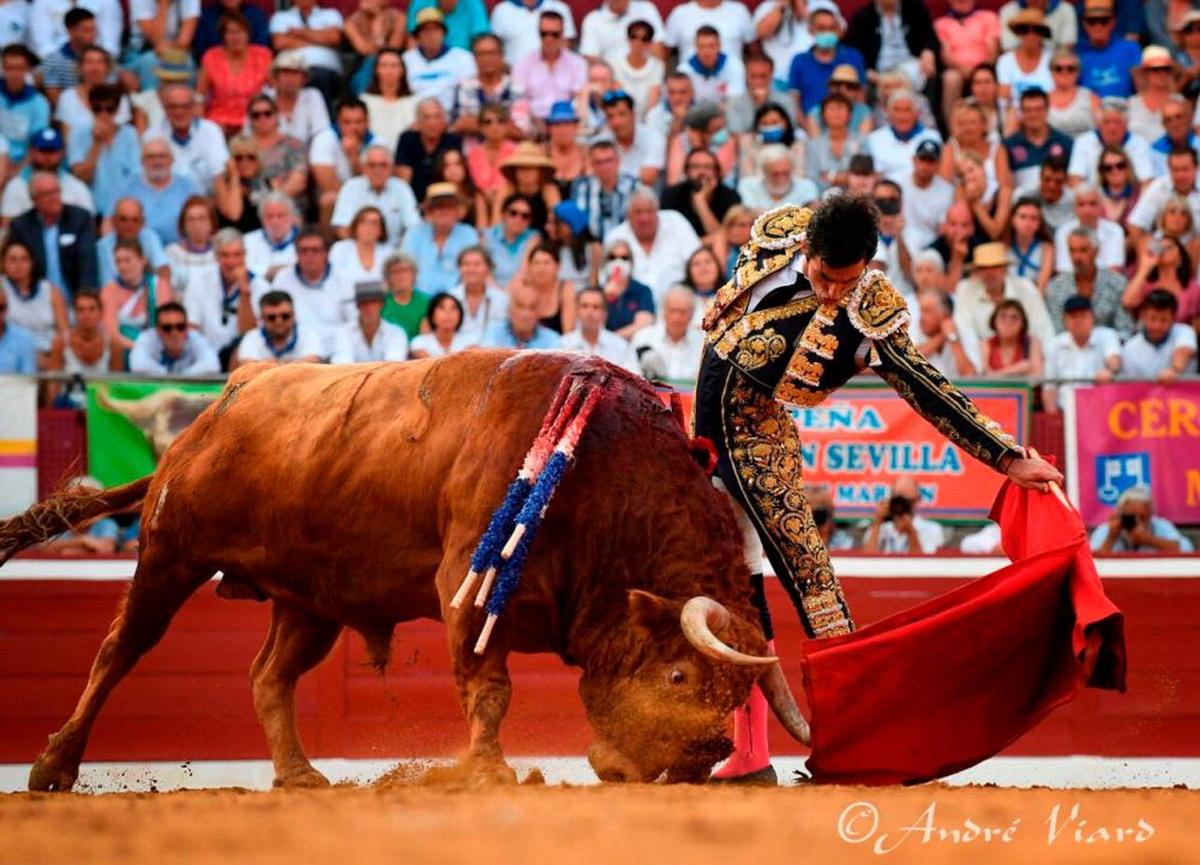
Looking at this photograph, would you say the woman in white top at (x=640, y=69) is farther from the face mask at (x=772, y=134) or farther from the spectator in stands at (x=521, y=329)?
the spectator in stands at (x=521, y=329)

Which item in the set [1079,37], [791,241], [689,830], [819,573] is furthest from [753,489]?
[1079,37]

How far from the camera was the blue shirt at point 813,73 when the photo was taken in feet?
33.8

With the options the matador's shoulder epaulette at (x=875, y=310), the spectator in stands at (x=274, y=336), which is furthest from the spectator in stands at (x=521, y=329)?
the matador's shoulder epaulette at (x=875, y=310)

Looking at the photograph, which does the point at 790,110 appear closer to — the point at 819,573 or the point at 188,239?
the point at 188,239

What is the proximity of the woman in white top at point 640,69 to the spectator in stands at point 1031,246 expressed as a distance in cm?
205

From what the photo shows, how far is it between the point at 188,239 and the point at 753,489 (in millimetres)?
4974

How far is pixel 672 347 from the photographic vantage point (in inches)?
345

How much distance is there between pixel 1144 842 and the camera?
4.02 metres

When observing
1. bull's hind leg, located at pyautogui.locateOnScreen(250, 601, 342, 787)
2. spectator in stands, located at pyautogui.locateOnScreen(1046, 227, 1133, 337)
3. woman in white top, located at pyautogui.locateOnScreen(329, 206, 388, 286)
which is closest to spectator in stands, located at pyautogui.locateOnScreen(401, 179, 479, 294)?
woman in white top, located at pyautogui.locateOnScreen(329, 206, 388, 286)

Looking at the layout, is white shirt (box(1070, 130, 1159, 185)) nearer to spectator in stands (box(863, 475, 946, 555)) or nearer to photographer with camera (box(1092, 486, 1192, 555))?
photographer with camera (box(1092, 486, 1192, 555))

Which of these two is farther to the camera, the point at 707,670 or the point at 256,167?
the point at 256,167

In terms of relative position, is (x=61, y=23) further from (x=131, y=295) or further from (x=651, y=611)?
(x=651, y=611)

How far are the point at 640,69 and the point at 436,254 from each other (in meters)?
1.77

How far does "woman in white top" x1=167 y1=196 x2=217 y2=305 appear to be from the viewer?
362 inches
